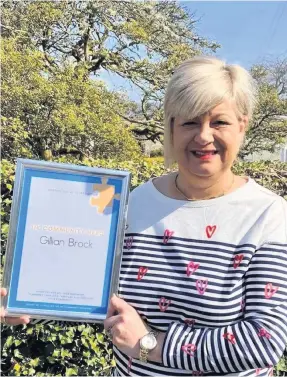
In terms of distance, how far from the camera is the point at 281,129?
465 inches

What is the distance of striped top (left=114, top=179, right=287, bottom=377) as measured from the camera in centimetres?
123

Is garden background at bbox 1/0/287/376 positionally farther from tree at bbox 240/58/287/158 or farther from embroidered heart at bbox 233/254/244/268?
embroidered heart at bbox 233/254/244/268

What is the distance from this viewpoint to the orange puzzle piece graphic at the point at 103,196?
137 centimetres

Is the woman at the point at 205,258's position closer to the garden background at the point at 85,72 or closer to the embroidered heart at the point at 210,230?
the embroidered heart at the point at 210,230

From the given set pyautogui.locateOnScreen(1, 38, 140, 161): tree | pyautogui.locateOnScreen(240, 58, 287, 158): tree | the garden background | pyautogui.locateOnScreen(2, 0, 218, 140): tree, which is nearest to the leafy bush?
the garden background

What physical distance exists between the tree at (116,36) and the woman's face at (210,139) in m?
6.99

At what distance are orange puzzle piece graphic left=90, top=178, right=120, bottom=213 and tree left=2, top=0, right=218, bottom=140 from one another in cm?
696

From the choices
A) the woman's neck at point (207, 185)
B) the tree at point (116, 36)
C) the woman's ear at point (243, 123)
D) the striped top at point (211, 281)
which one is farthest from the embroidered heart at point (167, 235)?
the tree at point (116, 36)

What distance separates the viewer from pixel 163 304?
134 centimetres

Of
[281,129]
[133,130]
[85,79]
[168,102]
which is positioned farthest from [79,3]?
[168,102]

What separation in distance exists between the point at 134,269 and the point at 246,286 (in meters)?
0.31

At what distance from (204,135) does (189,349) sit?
1.77 feet

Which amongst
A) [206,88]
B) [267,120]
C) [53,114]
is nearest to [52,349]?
[206,88]

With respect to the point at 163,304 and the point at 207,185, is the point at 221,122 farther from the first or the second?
the point at 163,304
